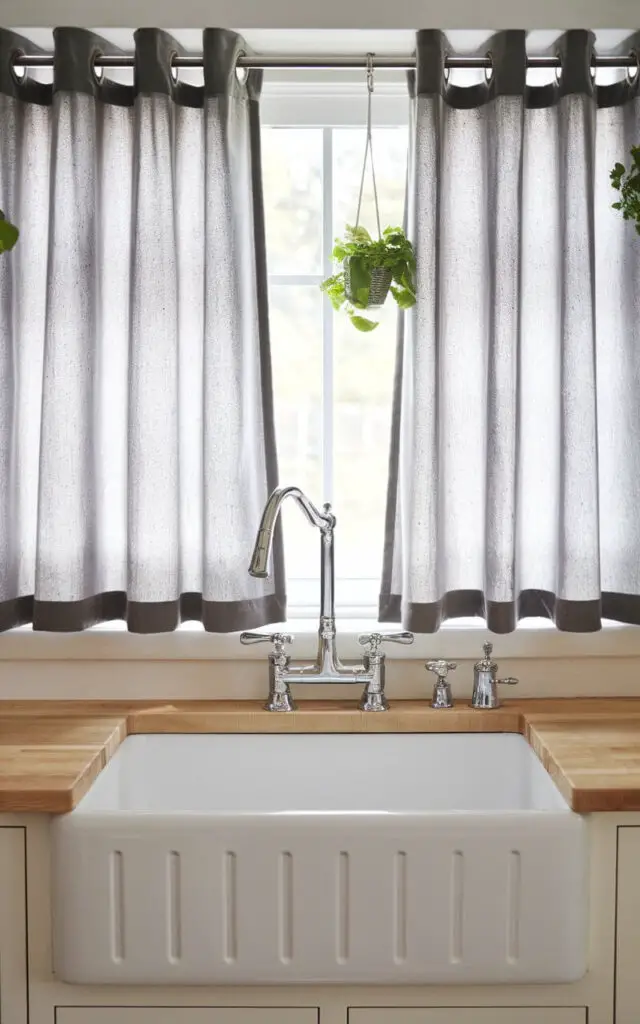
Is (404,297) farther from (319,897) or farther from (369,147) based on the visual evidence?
(319,897)

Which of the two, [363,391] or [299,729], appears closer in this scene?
[299,729]

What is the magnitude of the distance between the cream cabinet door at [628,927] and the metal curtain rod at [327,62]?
4.56ft

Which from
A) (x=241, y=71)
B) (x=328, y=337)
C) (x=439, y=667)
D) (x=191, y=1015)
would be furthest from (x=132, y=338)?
(x=191, y=1015)

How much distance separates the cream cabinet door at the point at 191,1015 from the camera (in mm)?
1357

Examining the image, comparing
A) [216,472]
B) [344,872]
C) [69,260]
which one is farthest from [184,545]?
[344,872]

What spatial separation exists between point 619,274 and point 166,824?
1.31 metres

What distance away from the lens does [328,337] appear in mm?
1955

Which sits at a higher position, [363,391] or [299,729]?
[363,391]

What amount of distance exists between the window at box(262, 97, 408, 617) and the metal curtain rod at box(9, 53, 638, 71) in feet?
0.41

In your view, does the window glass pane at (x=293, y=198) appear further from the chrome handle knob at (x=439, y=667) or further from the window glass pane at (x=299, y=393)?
the chrome handle knob at (x=439, y=667)

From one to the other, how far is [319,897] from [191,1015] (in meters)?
0.27

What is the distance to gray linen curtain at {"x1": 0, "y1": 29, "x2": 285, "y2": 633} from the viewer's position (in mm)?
1743

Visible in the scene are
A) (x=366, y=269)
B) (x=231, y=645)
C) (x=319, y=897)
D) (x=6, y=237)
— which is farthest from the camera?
(x=231, y=645)

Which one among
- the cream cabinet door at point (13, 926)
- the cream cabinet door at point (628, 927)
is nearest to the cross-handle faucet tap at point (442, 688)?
the cream cabinet door at point (628, 927)
